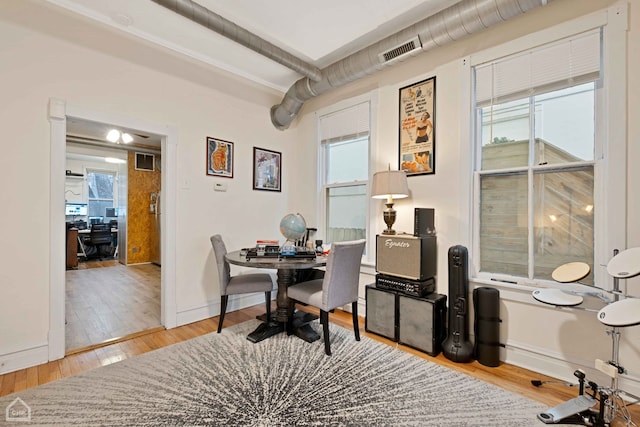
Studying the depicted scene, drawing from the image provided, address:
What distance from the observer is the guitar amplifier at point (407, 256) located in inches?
98.0

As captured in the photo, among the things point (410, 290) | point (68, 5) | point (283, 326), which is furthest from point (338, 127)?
point (68, 5)

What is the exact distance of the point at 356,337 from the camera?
8.48ft

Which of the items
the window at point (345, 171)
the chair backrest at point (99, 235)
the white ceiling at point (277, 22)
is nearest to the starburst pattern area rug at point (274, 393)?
the window at point (345, 171)

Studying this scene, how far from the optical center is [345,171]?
142 inches

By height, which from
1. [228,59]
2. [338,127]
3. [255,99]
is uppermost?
[228,59]

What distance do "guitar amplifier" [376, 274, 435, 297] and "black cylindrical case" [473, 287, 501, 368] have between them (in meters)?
0.43

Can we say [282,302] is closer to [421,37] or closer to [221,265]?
[221,265]

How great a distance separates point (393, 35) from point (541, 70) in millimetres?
1255

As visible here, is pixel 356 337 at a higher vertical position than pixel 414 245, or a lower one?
lower

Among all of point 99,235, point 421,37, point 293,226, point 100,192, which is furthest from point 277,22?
point 100,192

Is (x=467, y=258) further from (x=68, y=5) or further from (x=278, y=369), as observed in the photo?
(x=68, y=5)

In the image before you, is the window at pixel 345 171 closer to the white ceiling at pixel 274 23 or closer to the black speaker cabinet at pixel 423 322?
the white ceiling at pixel 274 23

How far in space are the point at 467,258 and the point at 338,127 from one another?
2192 mm

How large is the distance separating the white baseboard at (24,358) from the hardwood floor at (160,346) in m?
0.05
